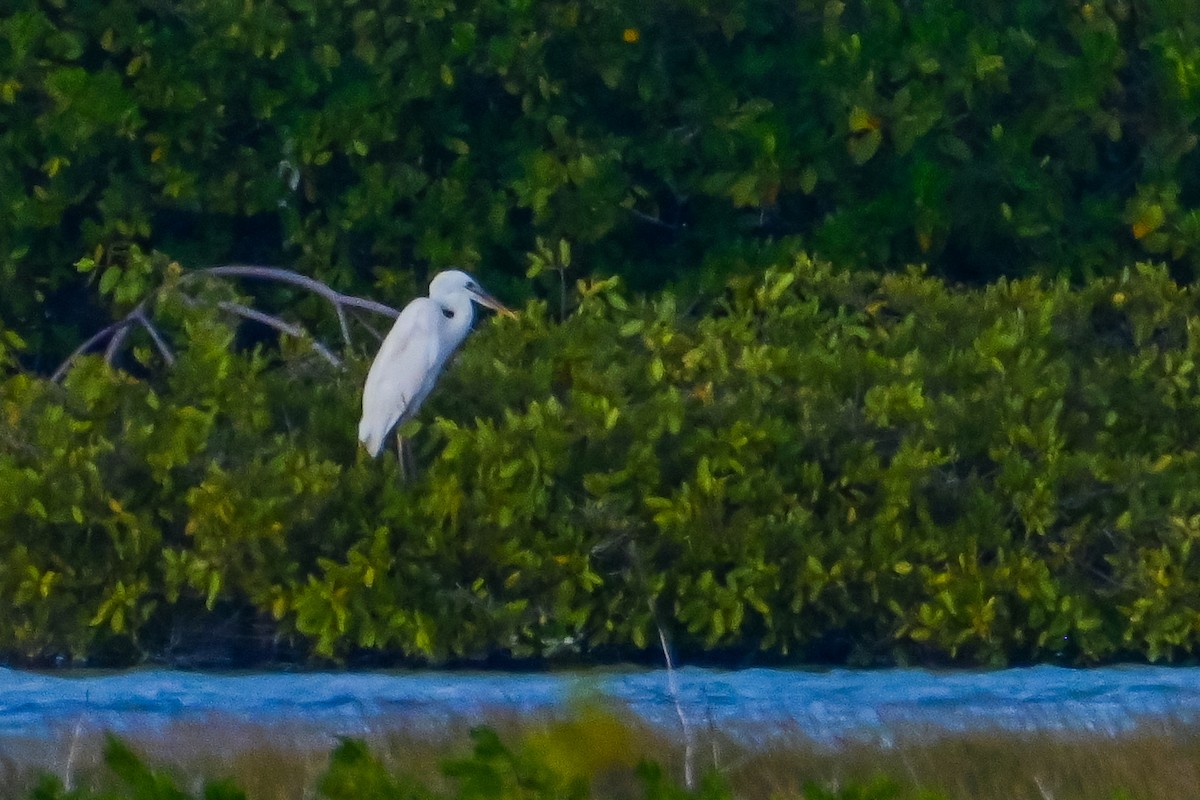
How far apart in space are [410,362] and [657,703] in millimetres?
1183

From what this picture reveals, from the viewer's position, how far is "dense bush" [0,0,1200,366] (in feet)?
16.3

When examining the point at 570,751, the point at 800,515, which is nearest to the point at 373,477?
the point at 800,515

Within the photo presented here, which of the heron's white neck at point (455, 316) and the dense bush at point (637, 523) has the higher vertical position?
the heron's white neck at point (455, 316)

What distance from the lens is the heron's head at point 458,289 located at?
4684mm

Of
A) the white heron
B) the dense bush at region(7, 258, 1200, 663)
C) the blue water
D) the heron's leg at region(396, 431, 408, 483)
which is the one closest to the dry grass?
the blue water

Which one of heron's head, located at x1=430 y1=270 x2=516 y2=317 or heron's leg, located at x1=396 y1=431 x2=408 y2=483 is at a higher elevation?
heron's head, located at x1=430 y1=270 x2=516 y2=317

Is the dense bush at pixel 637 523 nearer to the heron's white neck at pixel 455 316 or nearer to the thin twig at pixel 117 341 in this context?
the heron's white neck at pixel 455 316

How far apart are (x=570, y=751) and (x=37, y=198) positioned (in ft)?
9.92

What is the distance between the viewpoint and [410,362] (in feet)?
13.7

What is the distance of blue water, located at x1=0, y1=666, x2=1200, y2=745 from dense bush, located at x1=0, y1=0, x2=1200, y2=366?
1.90 metres

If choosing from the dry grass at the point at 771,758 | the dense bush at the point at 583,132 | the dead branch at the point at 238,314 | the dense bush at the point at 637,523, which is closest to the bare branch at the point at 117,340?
the dead branch at the point at 238,314

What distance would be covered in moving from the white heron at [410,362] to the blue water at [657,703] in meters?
0.75

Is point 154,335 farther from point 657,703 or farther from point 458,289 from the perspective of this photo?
point 657,703

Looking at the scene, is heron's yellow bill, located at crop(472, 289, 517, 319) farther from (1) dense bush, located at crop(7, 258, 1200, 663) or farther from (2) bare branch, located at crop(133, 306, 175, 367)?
(2) bare branch, located at crop(133, 306, 175, 367)
